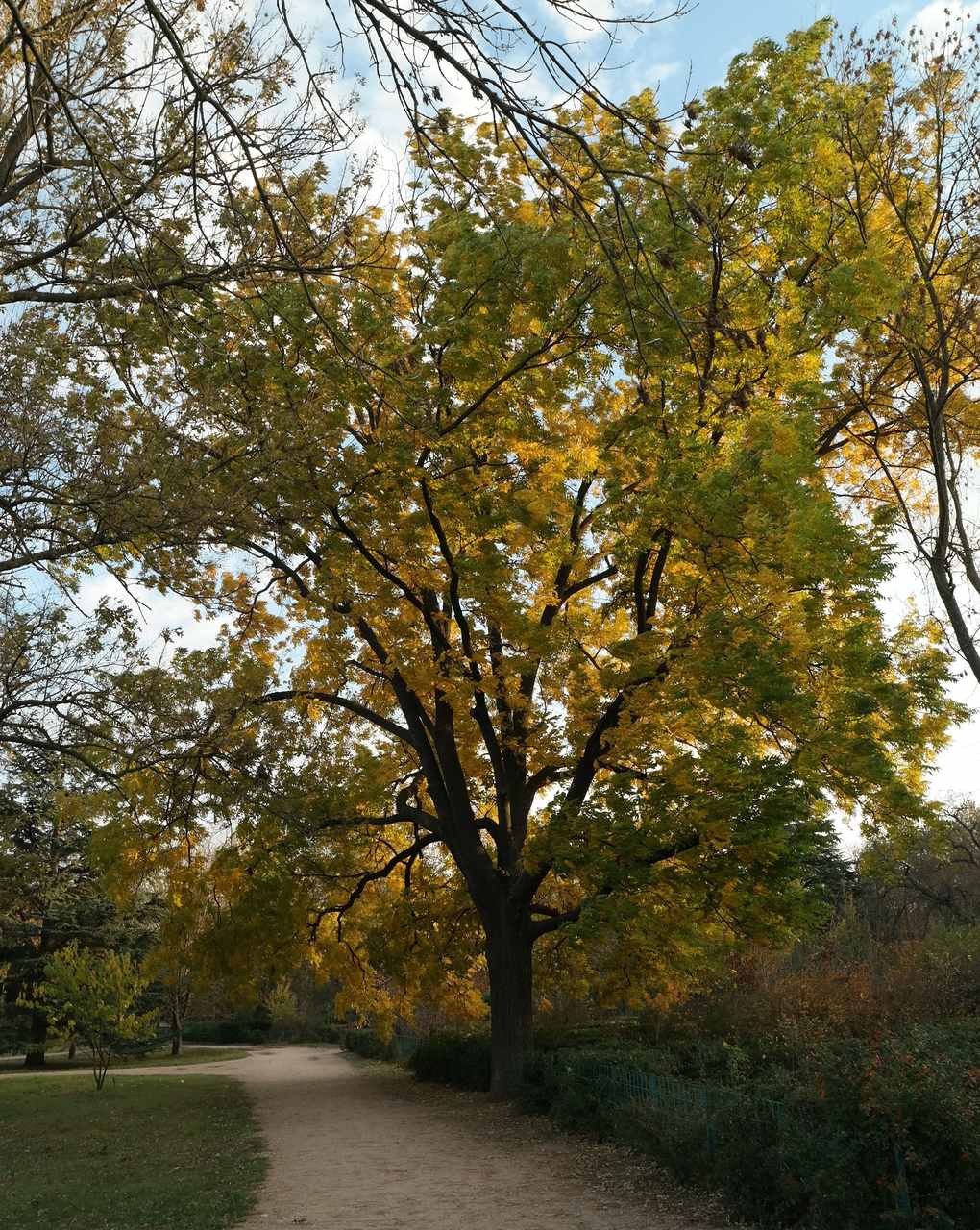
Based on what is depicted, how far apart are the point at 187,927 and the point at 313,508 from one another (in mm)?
10668

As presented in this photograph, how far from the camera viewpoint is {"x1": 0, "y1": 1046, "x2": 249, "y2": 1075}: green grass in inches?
1380

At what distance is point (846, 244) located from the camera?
37.1 ft

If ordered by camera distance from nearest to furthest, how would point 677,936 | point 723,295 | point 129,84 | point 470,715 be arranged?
point 129,84 < point 723,295 < point 677,936 < point 470,715

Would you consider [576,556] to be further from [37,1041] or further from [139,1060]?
[37,1041]

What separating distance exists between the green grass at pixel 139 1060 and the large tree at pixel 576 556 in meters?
24.1

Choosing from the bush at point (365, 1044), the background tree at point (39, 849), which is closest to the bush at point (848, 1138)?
the background tree at point (39, 849)

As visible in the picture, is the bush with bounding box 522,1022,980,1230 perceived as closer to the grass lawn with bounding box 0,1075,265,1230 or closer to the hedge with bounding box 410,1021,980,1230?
the hedge with bounding box 410,1021,980,1230

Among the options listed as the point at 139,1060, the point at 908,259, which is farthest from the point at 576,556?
the point at 139,1060

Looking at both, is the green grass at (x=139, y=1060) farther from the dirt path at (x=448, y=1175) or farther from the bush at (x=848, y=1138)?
the bush at (x=848, y=1138)

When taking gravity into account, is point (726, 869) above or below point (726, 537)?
below

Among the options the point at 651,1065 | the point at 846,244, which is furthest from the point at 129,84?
the point at 651,1065

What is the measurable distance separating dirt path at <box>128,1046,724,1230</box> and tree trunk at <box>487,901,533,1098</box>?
611 mm

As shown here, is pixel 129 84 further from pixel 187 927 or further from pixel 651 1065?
pixel 187 927

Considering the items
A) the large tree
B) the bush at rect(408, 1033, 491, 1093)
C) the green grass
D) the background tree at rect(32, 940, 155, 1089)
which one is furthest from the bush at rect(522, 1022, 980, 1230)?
the green grass
